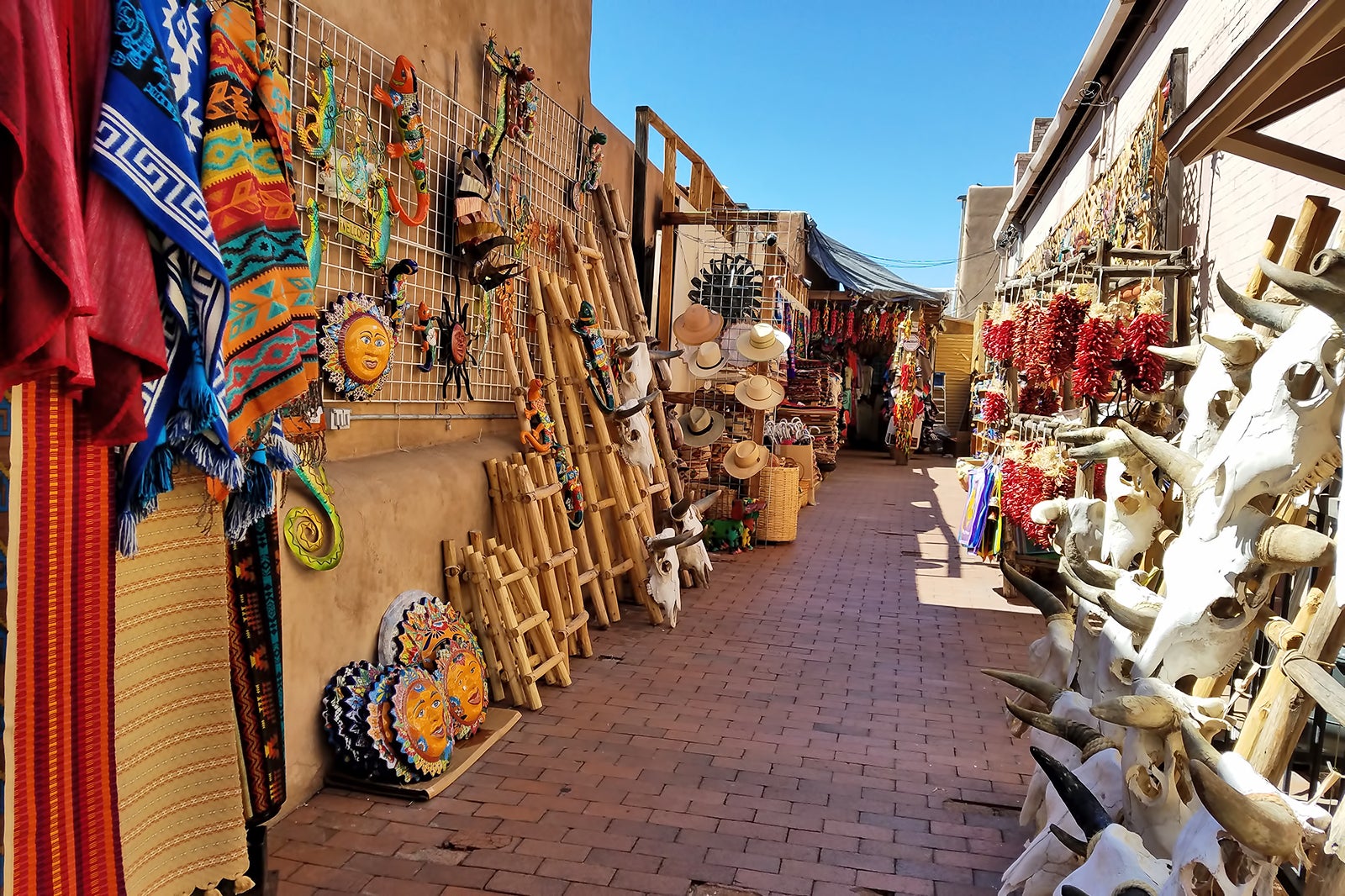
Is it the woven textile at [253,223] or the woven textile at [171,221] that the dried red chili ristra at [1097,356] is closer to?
the woven textile at [253,223]

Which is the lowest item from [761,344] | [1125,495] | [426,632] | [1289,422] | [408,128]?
[426,632]

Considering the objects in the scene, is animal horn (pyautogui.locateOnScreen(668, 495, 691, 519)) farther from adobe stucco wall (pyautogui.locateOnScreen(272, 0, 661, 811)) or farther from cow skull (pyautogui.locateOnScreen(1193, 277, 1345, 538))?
cow skull (pyautogui.locateOnScreen(1193, 277, 1345, 538))

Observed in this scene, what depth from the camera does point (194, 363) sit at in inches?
73.4

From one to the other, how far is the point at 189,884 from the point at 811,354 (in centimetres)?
1544

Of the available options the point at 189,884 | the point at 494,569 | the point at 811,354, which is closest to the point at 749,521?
the point at 494,569

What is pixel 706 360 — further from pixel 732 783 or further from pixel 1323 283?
pixel 1323 283

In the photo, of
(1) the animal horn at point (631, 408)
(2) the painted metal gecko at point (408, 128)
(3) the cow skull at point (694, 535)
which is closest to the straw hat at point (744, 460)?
(3) the cow skull at point (694, 535)

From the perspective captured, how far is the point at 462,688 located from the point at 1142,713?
108 inches

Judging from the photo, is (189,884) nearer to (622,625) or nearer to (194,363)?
(194,363)

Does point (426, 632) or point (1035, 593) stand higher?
point (1035, 593)

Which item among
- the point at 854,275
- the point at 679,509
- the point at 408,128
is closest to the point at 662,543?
the point at 679,509

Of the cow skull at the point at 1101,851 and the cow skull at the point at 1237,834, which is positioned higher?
the cow skull at the point at 1237,834

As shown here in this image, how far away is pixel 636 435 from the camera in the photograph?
5953 mm

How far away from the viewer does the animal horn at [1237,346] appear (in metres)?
2.17
